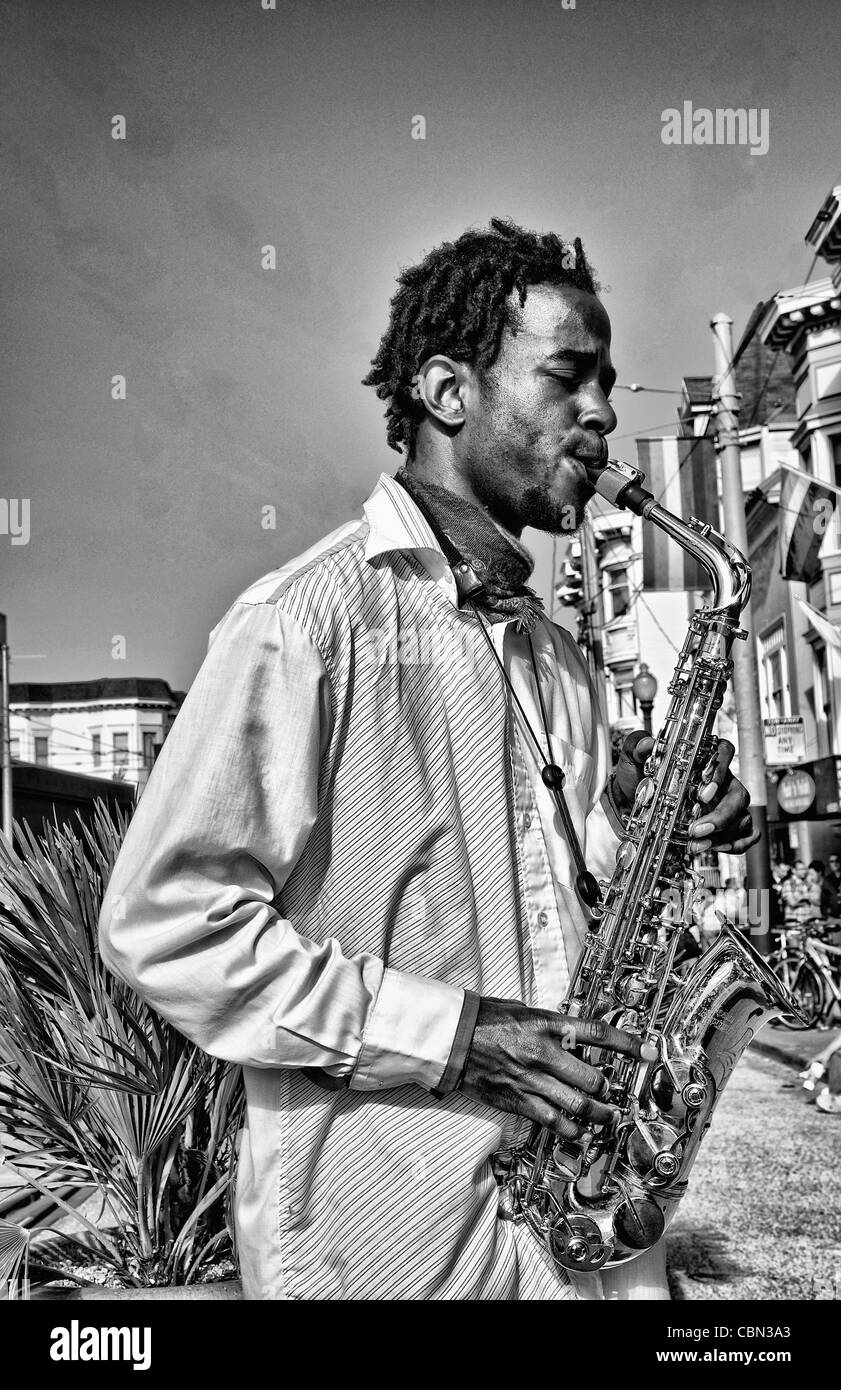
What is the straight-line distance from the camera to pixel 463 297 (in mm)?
1799

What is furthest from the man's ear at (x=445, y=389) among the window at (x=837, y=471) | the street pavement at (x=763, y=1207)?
the window at (x=837, y=471)

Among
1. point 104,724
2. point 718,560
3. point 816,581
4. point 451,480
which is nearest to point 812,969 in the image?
point 816,581

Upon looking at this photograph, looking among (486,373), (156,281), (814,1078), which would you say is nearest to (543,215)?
(156,281)

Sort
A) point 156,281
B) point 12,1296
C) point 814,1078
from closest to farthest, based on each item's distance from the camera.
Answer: point 12,1296
point 156,281
point 814,1078

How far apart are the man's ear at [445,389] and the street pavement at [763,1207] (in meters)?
3.52

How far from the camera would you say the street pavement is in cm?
459

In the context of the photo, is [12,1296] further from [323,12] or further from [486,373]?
[323,12]

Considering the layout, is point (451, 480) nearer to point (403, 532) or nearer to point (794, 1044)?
point (403, 532)

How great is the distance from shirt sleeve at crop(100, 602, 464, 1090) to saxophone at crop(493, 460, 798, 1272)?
0.99ft

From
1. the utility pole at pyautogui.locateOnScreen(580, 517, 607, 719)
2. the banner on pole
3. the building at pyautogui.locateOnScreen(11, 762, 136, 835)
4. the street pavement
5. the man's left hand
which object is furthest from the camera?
the banner on pole

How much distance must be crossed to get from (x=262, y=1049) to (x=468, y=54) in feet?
9.32

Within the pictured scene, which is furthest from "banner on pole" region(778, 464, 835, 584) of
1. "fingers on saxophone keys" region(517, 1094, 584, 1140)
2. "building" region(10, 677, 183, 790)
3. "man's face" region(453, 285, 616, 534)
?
"fingers on saxophone keys" region(517, 1094, 584, 1140)

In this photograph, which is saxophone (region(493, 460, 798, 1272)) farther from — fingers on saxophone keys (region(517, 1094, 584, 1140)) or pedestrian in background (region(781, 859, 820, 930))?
pedestrian in background (region(781, 859, 820, 930))
